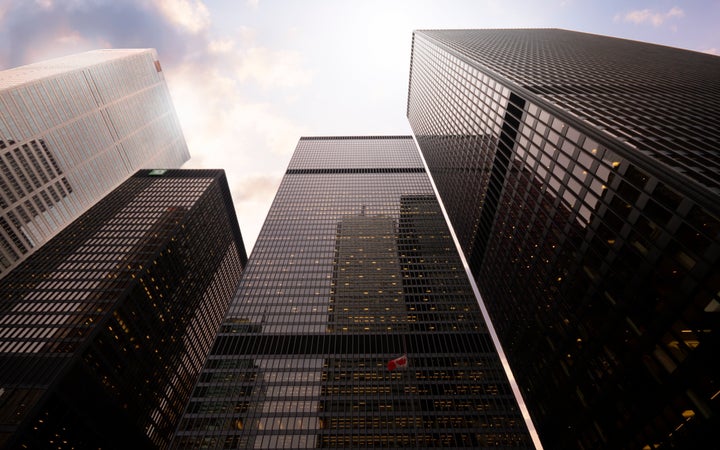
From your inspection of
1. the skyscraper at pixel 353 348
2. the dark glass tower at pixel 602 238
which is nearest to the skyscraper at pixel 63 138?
the skyscraper at pixel 353 348

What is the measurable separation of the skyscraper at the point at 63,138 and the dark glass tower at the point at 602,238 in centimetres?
13950

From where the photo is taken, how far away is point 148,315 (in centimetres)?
10588

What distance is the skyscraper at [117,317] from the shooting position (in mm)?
72750

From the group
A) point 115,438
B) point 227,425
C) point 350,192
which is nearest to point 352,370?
point 227,425

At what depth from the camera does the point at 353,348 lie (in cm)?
8862

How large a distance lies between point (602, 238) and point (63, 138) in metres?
170

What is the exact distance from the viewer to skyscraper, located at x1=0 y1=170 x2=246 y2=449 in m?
72.8

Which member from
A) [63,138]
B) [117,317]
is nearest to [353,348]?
[117,317]

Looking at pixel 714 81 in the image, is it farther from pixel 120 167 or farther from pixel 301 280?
pixel 120 167

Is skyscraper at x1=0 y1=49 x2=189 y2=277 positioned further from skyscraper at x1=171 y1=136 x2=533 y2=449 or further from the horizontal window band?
the horizontal window band

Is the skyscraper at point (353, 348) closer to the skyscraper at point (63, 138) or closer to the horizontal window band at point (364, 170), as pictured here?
the horizontal window band at point (364, 170)

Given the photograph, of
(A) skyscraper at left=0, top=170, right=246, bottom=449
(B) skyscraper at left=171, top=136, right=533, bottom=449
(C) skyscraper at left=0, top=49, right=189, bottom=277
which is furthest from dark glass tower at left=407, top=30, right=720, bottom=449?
(C) skyscraper at left=0, top=49, right=189, bottom=277

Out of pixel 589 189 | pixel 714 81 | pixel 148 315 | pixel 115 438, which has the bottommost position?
pixel 115 438

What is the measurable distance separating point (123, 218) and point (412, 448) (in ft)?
409
